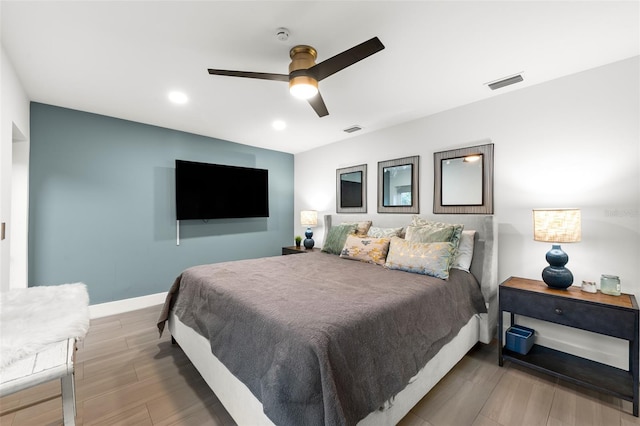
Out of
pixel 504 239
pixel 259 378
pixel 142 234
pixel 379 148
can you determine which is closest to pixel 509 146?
pixel 504 239


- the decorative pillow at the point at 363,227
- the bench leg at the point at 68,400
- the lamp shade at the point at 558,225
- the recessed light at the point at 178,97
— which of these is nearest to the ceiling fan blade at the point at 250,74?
the recessed light at the point at 178,97

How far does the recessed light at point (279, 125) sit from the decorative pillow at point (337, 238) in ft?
5.26

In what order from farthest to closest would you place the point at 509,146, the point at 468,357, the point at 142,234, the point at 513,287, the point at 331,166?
the point at 331,166
the point at 142,234
the point at 509,146
the point at 468,357
the point at 513,287

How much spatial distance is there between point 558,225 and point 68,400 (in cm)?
309

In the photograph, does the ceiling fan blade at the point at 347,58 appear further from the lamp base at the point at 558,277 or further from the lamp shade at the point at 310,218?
the lamp shade at the point at 310,218

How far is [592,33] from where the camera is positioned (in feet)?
5.94

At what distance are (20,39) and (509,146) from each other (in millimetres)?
4159

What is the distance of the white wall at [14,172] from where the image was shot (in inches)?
80.5

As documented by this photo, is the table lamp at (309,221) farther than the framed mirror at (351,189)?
Yes

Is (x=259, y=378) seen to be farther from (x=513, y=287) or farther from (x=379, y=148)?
(x=379, y=148)

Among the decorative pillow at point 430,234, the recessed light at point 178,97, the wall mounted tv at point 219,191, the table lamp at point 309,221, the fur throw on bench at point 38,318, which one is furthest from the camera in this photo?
the table lamp at point 309,221

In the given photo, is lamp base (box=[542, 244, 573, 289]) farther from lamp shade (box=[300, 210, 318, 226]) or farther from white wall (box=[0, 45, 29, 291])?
white wall (box=[0, 45, 29, 291])

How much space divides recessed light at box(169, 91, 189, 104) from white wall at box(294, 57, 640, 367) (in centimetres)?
290

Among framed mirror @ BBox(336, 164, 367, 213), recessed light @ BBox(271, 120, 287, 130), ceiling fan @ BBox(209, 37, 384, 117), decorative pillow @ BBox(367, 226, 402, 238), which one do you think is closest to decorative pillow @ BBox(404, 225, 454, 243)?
decorative pillow @ BBox(367, 226, 402, 238)
